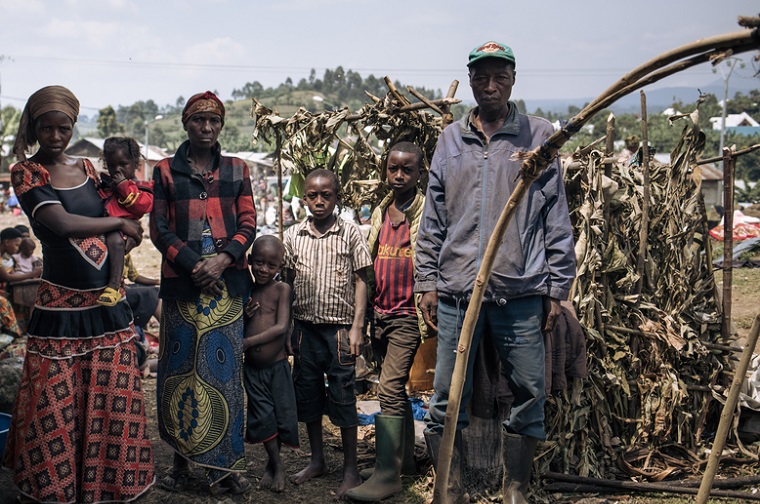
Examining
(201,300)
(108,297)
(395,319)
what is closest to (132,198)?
(108,297)

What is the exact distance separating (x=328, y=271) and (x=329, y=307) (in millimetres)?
217

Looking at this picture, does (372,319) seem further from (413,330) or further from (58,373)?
(58,373)

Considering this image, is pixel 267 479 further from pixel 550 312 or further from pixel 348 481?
pixel 550 312

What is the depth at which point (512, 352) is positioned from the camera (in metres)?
3.71

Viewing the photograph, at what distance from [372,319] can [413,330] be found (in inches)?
13.4

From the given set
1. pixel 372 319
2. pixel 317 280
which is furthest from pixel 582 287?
pixel 317 280

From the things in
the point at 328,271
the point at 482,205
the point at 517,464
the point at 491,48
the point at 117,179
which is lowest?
the point at 517,464

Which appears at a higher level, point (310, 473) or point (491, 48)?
point (491, 48)

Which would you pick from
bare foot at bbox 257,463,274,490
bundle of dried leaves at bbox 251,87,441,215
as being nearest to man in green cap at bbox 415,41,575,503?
bare foot at bbox 257,463,274,490

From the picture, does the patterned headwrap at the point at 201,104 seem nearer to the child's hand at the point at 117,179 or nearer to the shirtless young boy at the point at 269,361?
the child's hand at the point at 117,179

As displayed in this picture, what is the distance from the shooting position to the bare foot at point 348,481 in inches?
171

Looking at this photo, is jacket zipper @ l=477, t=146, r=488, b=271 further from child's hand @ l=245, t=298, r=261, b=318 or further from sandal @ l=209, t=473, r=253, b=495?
sandal @ l=209, t=473, r=253, b=495

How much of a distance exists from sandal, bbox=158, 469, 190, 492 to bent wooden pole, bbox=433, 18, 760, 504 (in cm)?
171

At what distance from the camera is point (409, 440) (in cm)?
466
